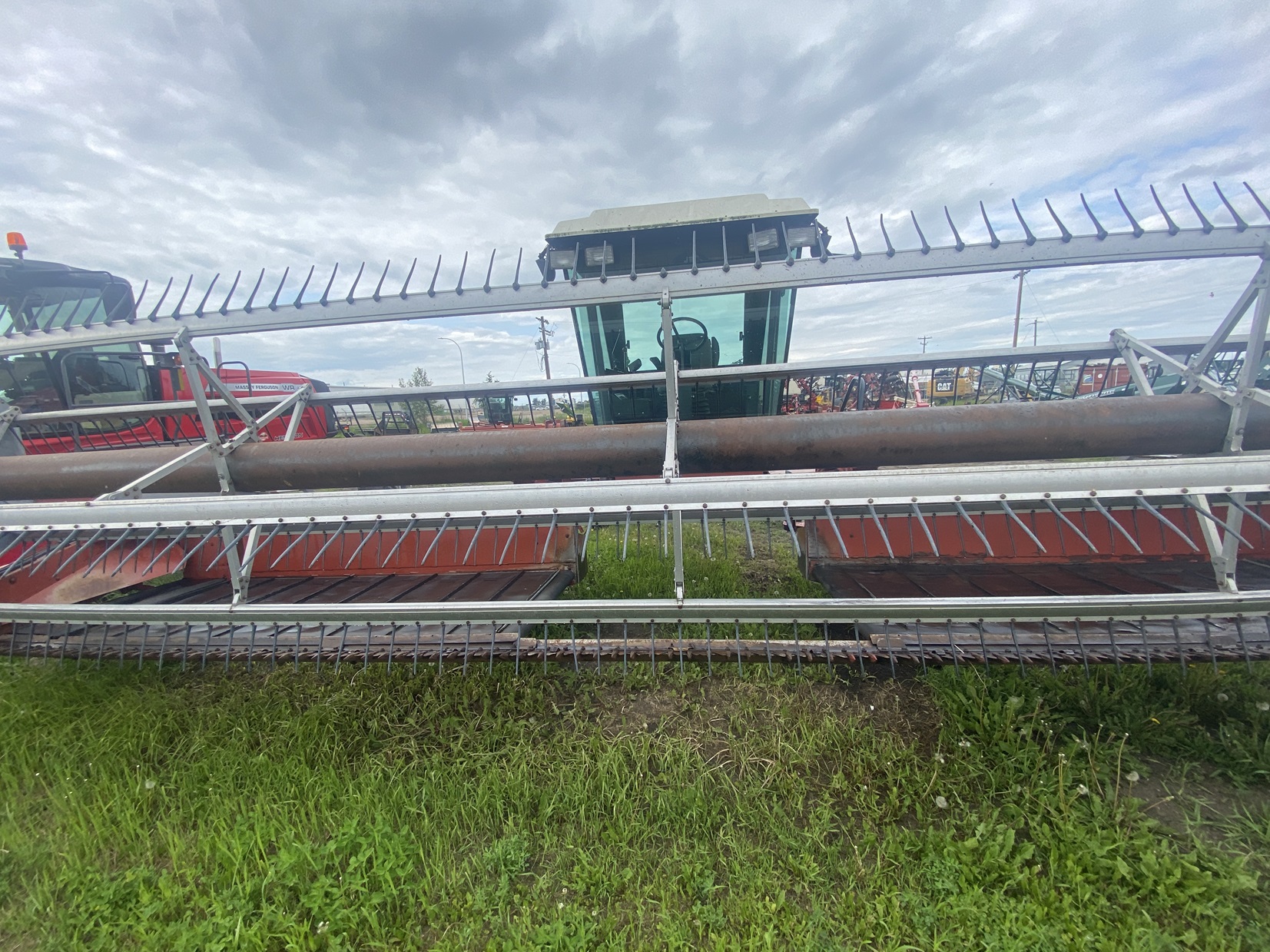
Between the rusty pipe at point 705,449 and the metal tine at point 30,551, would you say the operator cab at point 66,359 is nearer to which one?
the rusty pipe at point 705,449

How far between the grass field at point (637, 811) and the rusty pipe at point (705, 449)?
936 mm

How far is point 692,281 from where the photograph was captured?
5.84 ft

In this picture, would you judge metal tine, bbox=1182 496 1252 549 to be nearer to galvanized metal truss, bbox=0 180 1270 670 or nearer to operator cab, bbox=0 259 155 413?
galvanized metal truss, bbox=0 180 1270 670

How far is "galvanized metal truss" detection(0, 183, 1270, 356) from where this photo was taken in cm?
167

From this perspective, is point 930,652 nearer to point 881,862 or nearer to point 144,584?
point 881,862

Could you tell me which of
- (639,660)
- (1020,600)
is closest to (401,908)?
(639,660)

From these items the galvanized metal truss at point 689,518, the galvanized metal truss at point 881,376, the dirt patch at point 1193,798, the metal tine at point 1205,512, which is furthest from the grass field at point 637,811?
the galvanized metal truss at point 881,376

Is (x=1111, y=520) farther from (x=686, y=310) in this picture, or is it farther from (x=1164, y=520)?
(x=686, y=310)

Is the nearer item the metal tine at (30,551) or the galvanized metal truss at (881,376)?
the metal tine at (30,551)

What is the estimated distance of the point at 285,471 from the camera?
2350 millimetres

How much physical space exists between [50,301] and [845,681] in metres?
8.65

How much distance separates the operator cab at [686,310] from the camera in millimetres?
3828

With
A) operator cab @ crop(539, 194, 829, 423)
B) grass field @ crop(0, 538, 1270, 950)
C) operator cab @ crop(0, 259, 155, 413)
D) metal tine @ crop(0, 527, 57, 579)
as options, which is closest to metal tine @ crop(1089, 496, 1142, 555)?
grass field @ crop(0, 538, 1270, 950)

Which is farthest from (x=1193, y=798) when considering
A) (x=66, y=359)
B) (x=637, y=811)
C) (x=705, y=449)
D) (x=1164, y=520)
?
(x=66, y=359)
